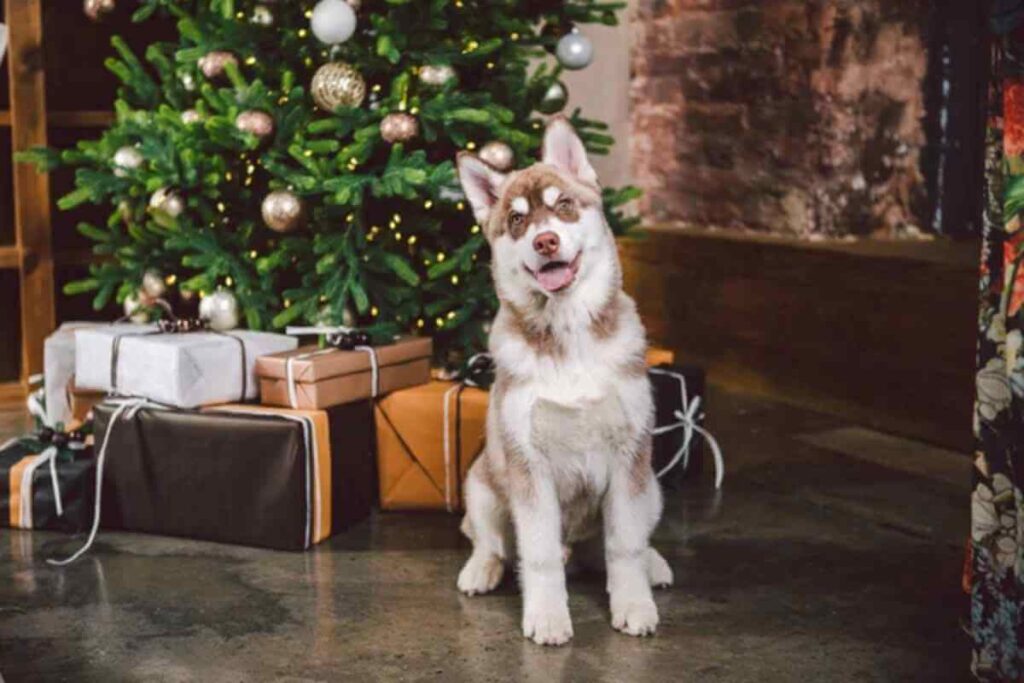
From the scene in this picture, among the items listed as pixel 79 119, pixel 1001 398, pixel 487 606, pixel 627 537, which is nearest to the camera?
pixel 1001 398

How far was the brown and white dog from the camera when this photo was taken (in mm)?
2385

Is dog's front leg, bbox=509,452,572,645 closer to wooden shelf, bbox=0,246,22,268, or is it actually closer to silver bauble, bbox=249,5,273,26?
silver bauble, bbox=249,5,273,26

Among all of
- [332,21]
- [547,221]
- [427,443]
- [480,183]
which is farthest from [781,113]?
[547,221]

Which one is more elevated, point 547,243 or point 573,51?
point 573,51

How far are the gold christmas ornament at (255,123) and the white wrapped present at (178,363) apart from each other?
52cm

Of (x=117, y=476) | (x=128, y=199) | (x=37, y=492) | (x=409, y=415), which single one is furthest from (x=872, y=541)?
(x=128, y=199)

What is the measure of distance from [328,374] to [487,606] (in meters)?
0.74

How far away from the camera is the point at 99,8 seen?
3758mm

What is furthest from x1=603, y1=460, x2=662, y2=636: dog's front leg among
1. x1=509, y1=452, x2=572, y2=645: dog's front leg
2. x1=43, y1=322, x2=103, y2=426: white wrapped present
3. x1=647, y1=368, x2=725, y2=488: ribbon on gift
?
x1=43, y1=322, x2=103, y2=426: white wrapped present

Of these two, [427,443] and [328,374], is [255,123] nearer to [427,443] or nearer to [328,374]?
[328,374]

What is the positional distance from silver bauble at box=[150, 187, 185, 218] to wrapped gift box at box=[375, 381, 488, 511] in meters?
0.79

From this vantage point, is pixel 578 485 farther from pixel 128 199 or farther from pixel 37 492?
pixel 128 199

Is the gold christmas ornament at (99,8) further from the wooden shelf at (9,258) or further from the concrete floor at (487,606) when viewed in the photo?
the concrete floor at (487,606)

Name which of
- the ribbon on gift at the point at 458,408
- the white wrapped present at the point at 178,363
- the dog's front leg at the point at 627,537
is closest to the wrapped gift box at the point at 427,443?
the ribbon on gift at the point at 458,408
